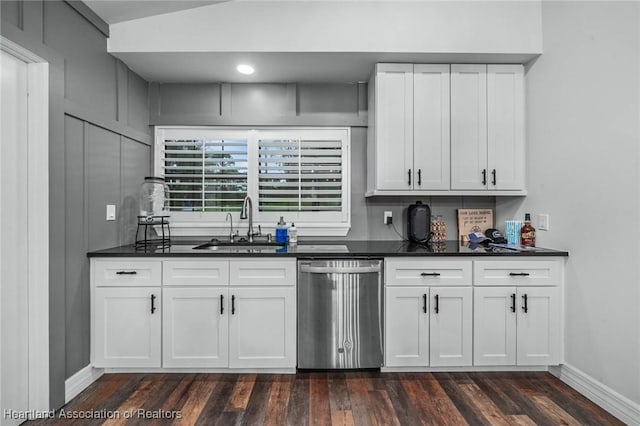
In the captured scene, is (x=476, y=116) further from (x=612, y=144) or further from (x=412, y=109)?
(x=612, y=144)

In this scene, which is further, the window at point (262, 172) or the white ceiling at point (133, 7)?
the window at point (262, 172)

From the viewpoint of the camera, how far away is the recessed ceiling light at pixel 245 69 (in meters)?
2.84

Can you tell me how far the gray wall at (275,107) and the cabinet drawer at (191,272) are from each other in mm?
1407

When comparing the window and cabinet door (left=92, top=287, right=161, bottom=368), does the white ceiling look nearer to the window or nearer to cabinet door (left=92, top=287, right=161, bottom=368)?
the window

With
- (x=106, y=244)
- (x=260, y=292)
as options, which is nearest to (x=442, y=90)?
(x=260, y=292)

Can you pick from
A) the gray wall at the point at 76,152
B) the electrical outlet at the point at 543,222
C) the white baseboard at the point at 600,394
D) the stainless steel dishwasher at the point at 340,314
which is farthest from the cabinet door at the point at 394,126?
the gray wall at the point at 76,152

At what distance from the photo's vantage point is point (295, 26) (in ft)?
8.43

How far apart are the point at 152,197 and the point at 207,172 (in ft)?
1.73

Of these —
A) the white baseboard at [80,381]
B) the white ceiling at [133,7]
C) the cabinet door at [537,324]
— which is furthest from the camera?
the cabinet door at [537,324]

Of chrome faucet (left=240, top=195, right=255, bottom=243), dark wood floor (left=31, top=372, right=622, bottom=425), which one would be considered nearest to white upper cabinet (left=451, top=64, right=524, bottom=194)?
dark wood floor (left=31, top=372, right=622, bottom=425)

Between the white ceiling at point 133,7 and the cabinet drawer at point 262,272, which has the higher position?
the white ceiling at point 133,7

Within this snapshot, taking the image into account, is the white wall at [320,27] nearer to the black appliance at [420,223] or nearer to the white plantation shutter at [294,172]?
the white plantation shutter at [294,172]

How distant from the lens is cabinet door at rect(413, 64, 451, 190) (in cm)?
279

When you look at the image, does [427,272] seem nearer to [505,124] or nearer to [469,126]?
[469,126]
